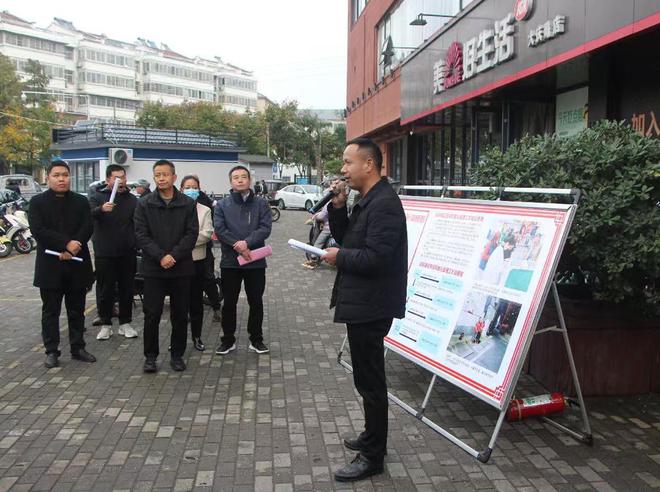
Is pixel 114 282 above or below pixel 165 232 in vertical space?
below

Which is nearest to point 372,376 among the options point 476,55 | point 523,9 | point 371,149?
point 371,149

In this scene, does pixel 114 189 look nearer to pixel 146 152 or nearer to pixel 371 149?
pixel 371 149

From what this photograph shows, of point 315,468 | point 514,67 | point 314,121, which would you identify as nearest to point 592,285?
point 315,468

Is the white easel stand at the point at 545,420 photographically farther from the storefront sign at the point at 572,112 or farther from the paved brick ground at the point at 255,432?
the storefront sign at the point at 572,112

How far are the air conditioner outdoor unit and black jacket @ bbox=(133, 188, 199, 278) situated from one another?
1457 cm

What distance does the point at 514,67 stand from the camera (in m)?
8.73

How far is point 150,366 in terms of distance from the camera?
5.24m

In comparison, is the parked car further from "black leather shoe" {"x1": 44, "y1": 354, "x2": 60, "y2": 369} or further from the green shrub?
the green shrub

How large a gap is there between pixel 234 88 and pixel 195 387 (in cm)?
9857

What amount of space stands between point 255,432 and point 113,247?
3041 mm

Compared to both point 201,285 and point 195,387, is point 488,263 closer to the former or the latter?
point 195,387

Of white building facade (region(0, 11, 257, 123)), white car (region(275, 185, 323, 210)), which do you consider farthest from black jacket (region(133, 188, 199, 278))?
white building facade (region(0, 11, 257, 123))

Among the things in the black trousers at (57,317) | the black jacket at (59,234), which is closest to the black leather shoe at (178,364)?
the black trousers at (57,317)

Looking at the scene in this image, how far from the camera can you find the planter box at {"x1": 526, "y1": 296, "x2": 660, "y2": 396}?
4.55 metres
